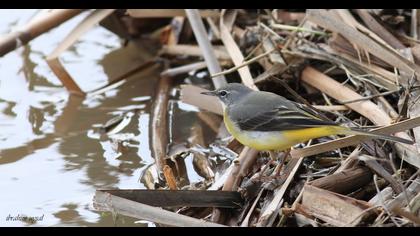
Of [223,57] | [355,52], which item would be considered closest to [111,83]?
[223,57]

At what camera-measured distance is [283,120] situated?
197 inches

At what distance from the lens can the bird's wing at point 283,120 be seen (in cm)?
488

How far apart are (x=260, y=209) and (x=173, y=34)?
3132mm

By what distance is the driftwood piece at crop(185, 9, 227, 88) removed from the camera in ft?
20.6

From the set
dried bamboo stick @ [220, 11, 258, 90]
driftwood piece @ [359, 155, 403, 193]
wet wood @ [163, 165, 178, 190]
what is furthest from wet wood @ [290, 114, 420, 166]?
dried bamboo stick @ [220, 11, 258, 90]

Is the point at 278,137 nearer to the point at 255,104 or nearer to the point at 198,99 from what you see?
the point at 255,104

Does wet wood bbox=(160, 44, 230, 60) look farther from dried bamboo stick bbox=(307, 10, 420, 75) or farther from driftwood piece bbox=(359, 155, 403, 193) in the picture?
driftwood piece bbox=(359, 155, 403, 193)

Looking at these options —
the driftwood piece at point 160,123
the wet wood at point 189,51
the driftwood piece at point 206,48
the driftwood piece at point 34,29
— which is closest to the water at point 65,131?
the driftwood piece at point 160,123

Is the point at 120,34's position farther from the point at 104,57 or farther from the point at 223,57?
the point at 223,57

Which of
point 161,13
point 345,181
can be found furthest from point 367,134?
point 161,13

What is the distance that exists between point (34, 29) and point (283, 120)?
8.69 ft

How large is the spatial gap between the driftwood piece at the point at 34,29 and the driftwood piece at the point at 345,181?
120 inches

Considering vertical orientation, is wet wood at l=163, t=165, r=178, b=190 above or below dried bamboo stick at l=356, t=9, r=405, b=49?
below

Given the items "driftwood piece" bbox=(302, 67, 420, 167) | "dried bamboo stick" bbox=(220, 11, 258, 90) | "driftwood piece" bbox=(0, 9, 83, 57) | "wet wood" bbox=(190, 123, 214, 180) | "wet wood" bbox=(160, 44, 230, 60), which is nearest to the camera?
"driftwood piece" bbox=(302, 67, 420, 167)
